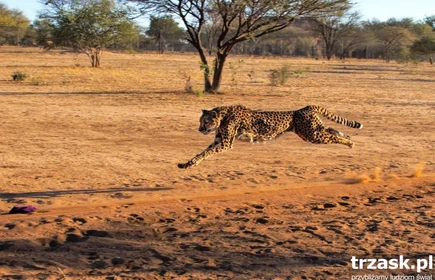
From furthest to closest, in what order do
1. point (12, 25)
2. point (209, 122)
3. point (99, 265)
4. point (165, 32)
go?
1. point (165, 32)
2. point (12, 25)
3. point (209, 122)
4. point (99, 265)

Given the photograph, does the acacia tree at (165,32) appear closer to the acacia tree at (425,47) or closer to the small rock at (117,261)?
the acacia tree at (425,47)

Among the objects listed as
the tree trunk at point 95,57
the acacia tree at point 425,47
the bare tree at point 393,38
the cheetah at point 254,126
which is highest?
the bare tree at point 393,38

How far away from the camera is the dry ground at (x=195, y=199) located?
5035 millimetres

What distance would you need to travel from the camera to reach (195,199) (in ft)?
24.5

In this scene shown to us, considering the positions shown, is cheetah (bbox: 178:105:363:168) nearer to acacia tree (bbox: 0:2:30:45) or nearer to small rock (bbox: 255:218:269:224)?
small rock (bbox: 255:218:269:224)

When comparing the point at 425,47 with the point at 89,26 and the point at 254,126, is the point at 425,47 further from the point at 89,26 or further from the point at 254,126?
the point at 254,126

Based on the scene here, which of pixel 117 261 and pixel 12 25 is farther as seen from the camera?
pixel 12 25

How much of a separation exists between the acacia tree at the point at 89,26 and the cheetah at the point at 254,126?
117 ft

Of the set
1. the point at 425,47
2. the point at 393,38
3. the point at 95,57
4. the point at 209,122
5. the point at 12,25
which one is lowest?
the point at 209,122

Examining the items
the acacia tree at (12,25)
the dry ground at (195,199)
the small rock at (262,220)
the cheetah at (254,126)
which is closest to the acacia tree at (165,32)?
the acacia tree at (12,25)

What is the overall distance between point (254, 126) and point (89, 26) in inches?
1454

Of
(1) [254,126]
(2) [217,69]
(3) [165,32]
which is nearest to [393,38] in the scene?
(3) [165,32]

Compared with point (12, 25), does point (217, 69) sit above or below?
→ below

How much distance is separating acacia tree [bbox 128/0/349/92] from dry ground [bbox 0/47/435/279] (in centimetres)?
733
